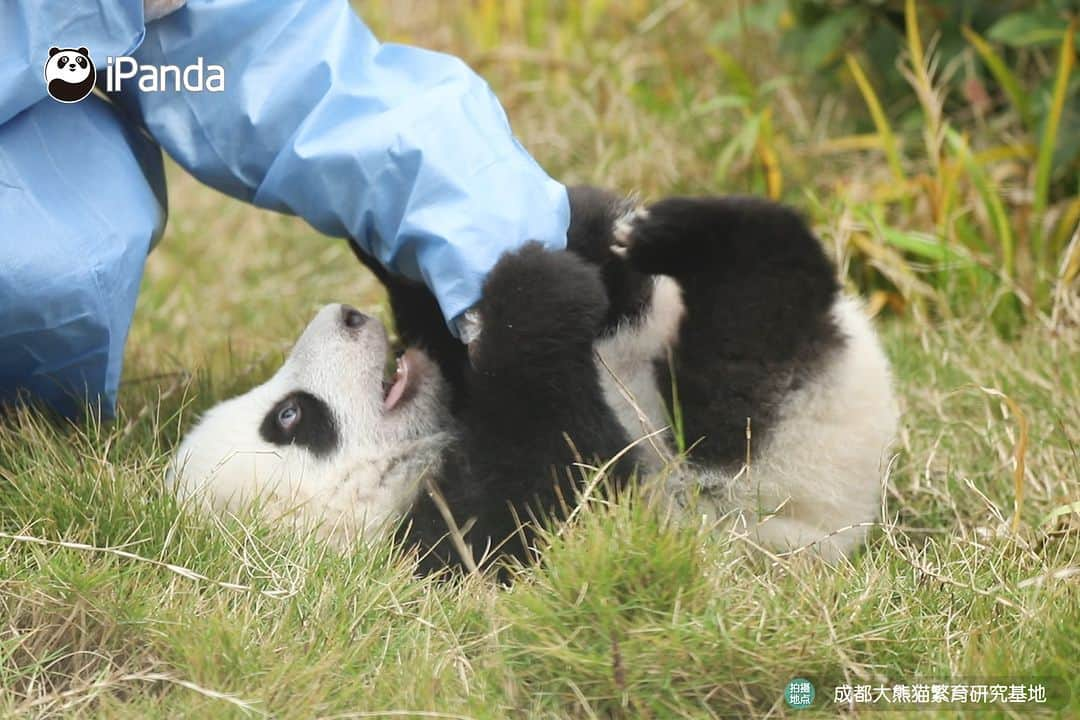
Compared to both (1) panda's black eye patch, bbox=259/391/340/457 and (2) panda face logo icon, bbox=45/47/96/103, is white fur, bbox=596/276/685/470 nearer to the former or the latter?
(1) panda's black eye patch, bbox=259/391/340/457

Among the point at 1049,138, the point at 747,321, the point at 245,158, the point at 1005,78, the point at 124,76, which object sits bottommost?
the point at 1049,138

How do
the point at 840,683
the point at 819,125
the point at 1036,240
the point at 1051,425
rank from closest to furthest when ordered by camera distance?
the point at 840,683, the point at 1051,425, the point at 1036,240, the point at 819,125

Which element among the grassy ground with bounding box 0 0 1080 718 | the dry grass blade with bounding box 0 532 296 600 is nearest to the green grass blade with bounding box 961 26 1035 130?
the grassy ground with bounding box 0 0 1080 718

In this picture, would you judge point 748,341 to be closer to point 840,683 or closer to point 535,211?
point 535,211

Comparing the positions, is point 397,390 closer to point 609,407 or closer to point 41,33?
point 609,407

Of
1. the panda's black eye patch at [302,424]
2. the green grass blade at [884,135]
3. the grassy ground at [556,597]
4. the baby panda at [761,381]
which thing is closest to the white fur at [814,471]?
the baby panda at [761,381]

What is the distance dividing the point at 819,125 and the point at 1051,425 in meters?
1.91

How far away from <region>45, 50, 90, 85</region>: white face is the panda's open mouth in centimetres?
96

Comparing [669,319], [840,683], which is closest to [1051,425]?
[669,319]

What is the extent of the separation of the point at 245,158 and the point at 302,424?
0.62m

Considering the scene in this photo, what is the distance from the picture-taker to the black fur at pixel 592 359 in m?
2.74

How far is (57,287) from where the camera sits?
287cm

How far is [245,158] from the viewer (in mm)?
3059

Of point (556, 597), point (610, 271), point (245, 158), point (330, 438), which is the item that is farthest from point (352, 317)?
point (556, 597)
